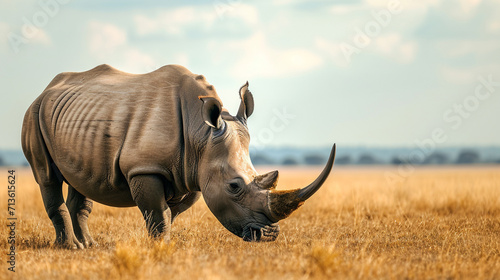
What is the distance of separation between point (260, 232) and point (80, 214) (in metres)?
3.06

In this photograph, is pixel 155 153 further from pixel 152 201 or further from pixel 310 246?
pixel 310 246

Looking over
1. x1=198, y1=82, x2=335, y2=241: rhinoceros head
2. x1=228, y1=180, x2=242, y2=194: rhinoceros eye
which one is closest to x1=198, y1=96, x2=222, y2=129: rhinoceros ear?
x1=198, y1=82, x2=335, y2=241: rhinoceros head

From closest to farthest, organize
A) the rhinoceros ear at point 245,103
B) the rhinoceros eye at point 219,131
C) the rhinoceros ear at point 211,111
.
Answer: the rhinoceros ear at point 211,111 < the rhinoceros eye at point 219,131 < the rhinoceros ear at point 245,103

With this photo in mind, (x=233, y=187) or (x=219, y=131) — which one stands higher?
(x=219, y=131)

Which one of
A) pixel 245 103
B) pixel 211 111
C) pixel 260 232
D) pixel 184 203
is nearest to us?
pixel 260 232

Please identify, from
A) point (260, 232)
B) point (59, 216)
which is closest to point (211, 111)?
point (260, 232)

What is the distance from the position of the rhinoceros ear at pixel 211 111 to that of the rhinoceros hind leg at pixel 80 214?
2565 millimetres

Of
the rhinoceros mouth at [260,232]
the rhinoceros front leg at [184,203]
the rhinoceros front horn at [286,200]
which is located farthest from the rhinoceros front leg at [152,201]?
the rhinoceros front horn at [286,200]

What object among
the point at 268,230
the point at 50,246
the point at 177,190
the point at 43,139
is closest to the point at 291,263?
the point at 268,230

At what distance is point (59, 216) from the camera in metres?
8.12

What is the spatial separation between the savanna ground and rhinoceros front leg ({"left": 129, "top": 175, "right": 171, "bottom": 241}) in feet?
0.66

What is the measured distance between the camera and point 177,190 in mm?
7438

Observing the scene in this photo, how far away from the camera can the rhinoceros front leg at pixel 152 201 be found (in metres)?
7.11

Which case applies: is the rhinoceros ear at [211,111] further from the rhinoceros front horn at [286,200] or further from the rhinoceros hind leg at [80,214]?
the rhinoceros hind leg at [80,214]
